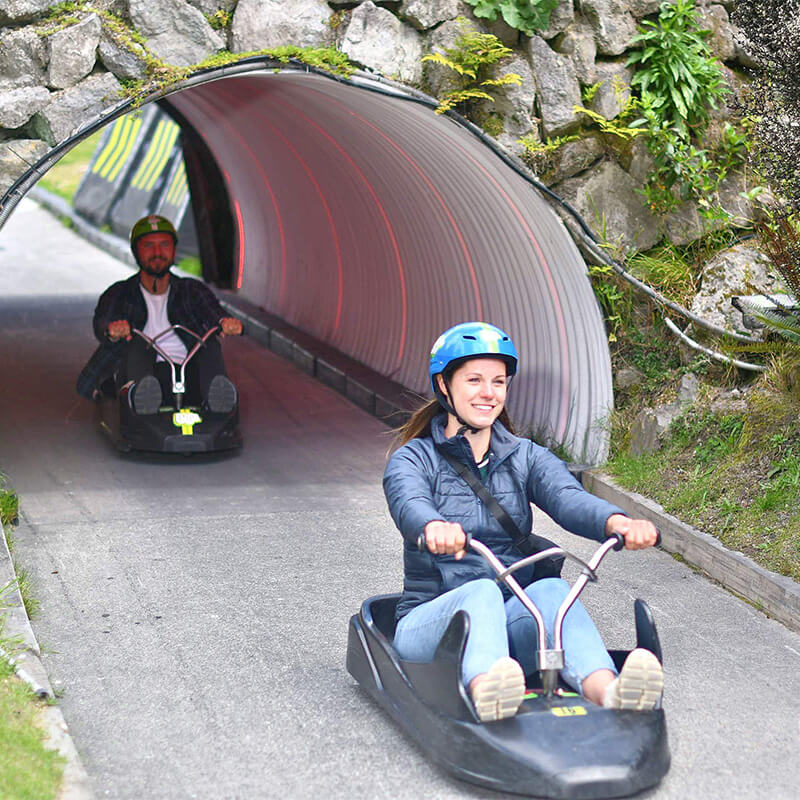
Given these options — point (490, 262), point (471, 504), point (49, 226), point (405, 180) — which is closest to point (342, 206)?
point (405, 180)

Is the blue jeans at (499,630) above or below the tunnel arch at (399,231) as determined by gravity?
below

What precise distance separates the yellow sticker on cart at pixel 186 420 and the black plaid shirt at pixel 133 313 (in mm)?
666

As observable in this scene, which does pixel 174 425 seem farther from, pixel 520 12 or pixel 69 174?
pixel 69 174

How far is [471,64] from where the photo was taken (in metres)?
7.68

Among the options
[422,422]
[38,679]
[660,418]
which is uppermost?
[422,422]

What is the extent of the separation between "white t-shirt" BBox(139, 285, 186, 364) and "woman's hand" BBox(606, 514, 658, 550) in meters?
5.66

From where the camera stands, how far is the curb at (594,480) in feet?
19.6

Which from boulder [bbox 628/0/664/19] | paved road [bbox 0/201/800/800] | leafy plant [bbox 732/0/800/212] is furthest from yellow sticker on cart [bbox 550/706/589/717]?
boulder [bbox 628/0/664/19]

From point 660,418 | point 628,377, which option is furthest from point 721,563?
point 628,377

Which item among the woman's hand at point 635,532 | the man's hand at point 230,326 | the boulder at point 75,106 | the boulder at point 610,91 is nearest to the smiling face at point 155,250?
the man's hand at point 230,326

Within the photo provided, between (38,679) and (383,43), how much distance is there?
440cm

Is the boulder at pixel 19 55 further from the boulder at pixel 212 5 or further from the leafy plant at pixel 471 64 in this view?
the leafy plant at pixel 471 64

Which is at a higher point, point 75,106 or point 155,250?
point 75,106

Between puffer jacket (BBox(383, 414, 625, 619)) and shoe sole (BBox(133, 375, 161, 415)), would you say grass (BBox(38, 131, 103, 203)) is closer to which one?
shoe sole (BBox(133, 375, 161, 415))
